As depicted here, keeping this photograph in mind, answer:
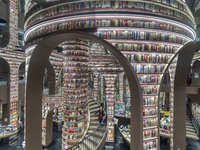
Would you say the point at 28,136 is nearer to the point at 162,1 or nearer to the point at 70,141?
the point at 70,141

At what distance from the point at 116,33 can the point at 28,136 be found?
3.65m

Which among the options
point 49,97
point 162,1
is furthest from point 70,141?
point 162,1

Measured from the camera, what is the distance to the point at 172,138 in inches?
194

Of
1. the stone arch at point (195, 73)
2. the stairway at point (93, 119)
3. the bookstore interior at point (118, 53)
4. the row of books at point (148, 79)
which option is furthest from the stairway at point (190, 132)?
the row of books at point (148, 79)

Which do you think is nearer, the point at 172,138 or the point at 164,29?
the point at 164,29

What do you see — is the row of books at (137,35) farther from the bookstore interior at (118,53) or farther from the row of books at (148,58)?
the row of books at (148,58)

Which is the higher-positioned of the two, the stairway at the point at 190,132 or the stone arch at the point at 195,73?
the stone arch at the point at 195,73

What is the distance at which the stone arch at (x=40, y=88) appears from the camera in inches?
110

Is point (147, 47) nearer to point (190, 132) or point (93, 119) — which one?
point (93, 119)

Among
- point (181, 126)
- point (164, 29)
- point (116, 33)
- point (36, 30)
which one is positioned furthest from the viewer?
point (181, 126)

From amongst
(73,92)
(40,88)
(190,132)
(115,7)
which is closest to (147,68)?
(115,7)

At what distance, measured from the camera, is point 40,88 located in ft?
13.4

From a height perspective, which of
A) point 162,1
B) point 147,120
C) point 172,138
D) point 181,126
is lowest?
point 172,138

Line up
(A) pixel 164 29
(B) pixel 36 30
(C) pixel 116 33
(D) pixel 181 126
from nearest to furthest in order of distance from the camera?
(C) pixel 116 33 → (A) pixel 164 29 → (B) pixel 36 30 → (D) pixel 181 126
